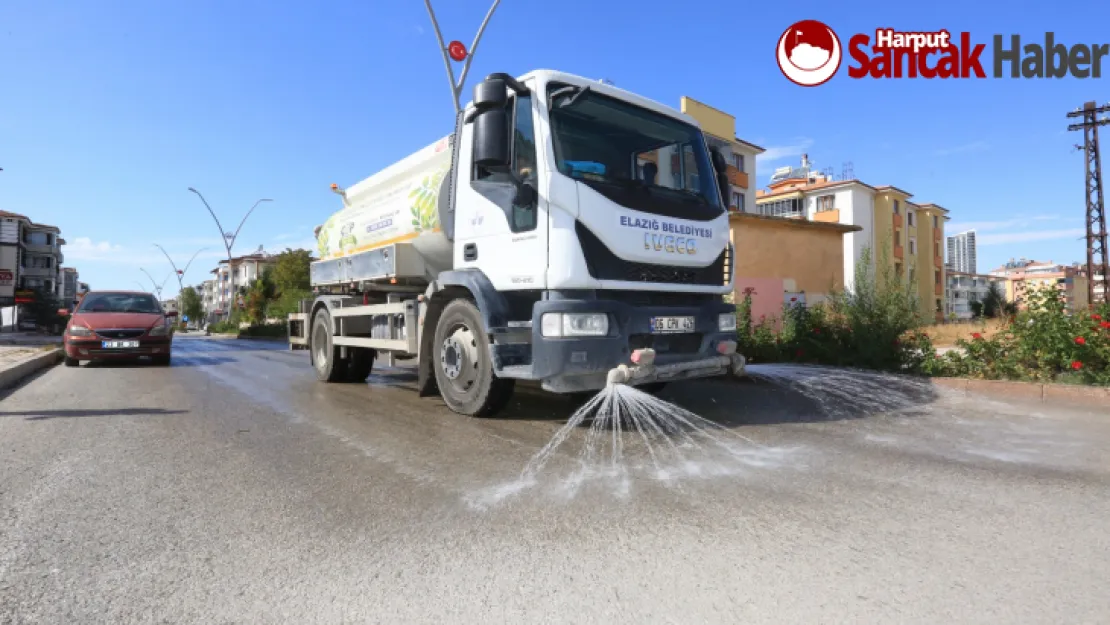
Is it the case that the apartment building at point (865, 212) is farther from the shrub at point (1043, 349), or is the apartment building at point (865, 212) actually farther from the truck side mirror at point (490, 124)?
the truck side mirror at point (490, 124)

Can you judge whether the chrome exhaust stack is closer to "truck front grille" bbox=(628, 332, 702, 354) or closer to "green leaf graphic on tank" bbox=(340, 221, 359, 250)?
"truck front grille" bbox=(628, 332, 702, 354)

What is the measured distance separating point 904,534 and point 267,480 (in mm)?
3326

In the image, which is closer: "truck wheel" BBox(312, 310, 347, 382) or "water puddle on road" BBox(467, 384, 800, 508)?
"water puddle on road" BBox(467, 384, 800, 508)

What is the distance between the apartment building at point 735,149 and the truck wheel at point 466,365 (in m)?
31.1

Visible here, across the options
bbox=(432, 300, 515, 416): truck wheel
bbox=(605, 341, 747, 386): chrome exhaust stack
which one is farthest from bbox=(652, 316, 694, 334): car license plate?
bbox=(432, 300, 515, 416): truck wheel

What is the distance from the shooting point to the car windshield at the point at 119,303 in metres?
12.5

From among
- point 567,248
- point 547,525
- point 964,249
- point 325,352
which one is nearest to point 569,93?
point 567,248

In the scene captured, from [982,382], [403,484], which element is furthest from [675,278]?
[982,382]

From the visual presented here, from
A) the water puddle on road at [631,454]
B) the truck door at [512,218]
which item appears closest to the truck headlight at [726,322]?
the water puddle on road at [631,454]

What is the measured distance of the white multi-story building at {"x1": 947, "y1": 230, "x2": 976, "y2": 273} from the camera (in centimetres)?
15275

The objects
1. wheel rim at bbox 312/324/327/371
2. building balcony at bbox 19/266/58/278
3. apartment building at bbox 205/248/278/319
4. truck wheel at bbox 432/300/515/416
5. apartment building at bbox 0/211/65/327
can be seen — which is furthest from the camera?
Result: apartment building at bbox 205/248/278/319

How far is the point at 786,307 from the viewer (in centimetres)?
888

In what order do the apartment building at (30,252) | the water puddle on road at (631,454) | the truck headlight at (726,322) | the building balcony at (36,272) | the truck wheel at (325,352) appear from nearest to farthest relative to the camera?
1. the water puddle on road at (631,454)
2. the truck headlight at (726,322)
3. the truck wheel at (325,352)
4. the apartment building at (30,252)
5. the building balcony at (36,272)

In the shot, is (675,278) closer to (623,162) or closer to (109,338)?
(623,162)
